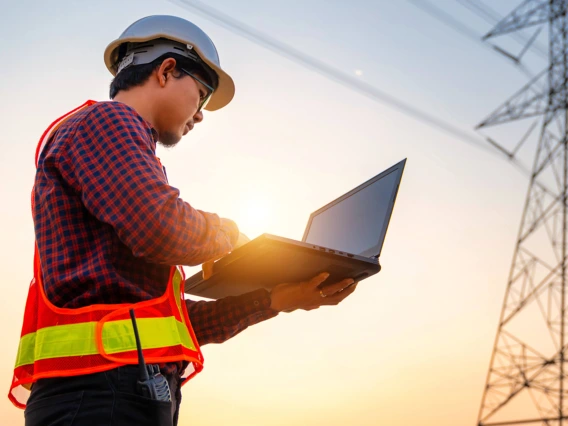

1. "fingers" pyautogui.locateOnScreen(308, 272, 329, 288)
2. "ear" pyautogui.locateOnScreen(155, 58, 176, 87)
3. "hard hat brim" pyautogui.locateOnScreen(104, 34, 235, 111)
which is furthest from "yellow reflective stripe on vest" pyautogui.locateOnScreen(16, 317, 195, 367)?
"hard hat brim" pyautogui.locateOnScreen(104, 34, 235, 111)

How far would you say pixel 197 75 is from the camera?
2.22 meters

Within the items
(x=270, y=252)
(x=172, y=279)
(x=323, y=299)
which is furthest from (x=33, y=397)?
(x=323, y=299)

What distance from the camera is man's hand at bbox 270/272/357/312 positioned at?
2299mm

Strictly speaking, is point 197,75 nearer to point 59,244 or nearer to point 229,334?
point 59,244

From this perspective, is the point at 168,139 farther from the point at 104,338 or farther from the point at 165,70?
the point at 104,338

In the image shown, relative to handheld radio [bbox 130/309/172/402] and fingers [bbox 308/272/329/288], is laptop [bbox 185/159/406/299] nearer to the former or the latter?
fingers [bbox 308/272/329/288]

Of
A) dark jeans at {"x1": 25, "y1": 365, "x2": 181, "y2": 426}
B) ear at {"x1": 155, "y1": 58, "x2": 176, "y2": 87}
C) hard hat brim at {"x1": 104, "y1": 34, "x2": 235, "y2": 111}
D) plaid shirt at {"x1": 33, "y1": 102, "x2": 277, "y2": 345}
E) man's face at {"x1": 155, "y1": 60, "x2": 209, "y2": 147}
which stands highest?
hard hat brim at {"x1": 104, "y1": 34, "x2": 235, "y2": 111}

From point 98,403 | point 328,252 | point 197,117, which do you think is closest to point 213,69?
point 197,117

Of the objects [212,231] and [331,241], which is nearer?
[212,231]

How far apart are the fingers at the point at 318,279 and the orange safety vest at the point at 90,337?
64 cm

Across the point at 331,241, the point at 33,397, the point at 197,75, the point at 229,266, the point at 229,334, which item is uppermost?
the point at 197,75

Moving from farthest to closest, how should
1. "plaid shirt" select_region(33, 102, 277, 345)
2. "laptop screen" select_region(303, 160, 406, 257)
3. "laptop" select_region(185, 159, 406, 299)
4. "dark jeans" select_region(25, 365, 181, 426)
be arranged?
"laptop screen" select_region(303, 160, 406, 257) < "laptop" select_region(185, 159, 406, 299) < "plaid shirt" select_region(33, 102, 277, 345) < "dark jeans" select_region(25, 365, 181, 426)

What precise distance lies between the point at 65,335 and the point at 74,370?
A: 11 centimetres

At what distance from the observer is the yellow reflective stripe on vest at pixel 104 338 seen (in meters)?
1.55
